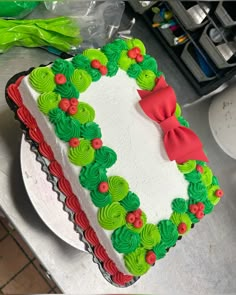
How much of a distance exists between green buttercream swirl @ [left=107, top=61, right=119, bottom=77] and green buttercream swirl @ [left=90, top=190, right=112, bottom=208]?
0.63 feet

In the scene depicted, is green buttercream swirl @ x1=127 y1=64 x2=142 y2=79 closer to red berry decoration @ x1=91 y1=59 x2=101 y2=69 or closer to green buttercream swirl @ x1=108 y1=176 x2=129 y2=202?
red berry decoration @ x1=91 y1=59 x2=101 y2=69

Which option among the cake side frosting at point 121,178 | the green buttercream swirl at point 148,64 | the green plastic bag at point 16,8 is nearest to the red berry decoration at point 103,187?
the cake side frosting at point 121,178

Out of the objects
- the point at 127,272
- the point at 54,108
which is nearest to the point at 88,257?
the point at 127,272

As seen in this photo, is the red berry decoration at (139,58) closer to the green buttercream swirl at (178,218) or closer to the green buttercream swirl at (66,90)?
the green buttercream swirl at (66,90)

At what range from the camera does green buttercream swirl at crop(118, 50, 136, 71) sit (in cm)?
79

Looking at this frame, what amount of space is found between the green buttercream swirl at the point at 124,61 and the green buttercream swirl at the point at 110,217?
225 mm

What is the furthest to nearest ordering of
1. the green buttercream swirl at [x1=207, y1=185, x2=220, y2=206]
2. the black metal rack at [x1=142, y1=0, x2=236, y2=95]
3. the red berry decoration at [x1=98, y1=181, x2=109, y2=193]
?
the black metal rack at [x1=142, y1=0, x2=236, y2=95] → the green buttercream swirl at [x1=207, y1=185, x2=220, y2=206] → the red berry decoration at [x1=98, y1=181, x2=109, y2=193]

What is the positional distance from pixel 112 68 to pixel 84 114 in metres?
0.10

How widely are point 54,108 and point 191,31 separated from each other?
388 mm

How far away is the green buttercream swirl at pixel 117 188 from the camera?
2.36ft

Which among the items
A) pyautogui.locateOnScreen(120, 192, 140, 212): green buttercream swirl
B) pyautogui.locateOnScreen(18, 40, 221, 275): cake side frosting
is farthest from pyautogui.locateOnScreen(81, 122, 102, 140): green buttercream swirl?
pyautogui.locateOnScreen(120, 192, 140, 212): green buttercream swirl

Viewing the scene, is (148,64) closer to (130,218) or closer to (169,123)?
(169,123)

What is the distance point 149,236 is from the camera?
0.73 meters

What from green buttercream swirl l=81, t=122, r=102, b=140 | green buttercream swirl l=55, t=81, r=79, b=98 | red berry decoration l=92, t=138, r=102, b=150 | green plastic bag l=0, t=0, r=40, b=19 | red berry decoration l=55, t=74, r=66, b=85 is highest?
green plastic bag l=0, t=0, r=40, b=19
